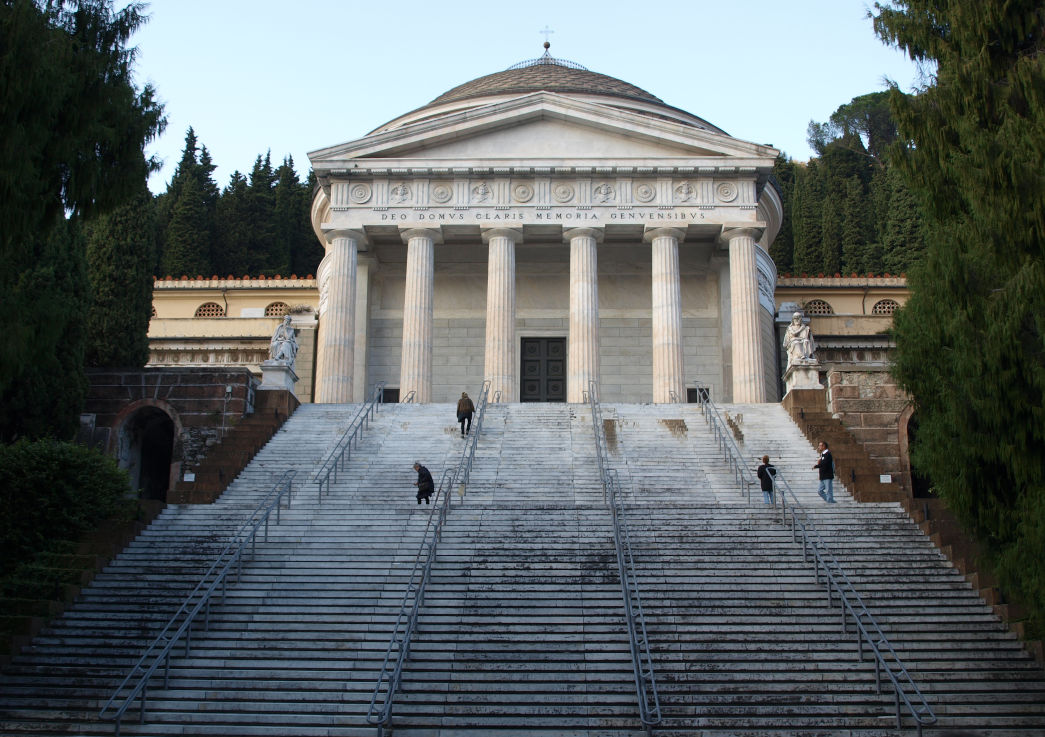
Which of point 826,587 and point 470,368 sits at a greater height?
point 470,368

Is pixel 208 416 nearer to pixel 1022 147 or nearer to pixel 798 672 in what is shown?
pixel 798 672

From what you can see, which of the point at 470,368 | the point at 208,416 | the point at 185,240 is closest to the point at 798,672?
the point at 208,416

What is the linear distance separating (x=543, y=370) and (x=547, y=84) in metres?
11.4

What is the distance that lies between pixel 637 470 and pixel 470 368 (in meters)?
14.4

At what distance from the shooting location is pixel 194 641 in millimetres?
15250

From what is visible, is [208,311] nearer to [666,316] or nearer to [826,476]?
[666,316]

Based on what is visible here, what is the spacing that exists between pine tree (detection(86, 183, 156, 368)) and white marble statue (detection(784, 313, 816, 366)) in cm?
1671

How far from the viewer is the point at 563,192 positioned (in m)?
34.2

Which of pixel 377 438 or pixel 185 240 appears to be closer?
pixel 377 438

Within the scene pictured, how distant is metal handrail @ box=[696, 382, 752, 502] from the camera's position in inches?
858

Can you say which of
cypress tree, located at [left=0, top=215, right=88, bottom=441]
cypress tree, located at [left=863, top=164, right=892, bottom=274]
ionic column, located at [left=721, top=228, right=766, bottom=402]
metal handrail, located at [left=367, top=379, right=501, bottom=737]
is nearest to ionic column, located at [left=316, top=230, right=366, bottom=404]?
cypress tree, located at [left=0, top=215, right=88, bottom=441]

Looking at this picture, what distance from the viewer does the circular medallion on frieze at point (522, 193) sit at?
112 feet

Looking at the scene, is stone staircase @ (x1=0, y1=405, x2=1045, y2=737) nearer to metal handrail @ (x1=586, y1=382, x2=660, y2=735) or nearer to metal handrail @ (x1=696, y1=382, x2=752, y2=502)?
metal handrail @ (x1=586, y1=382, x2=660, y2=735)

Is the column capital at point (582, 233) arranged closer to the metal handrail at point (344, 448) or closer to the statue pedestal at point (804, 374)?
the statue pedestal at point (804, 374)
